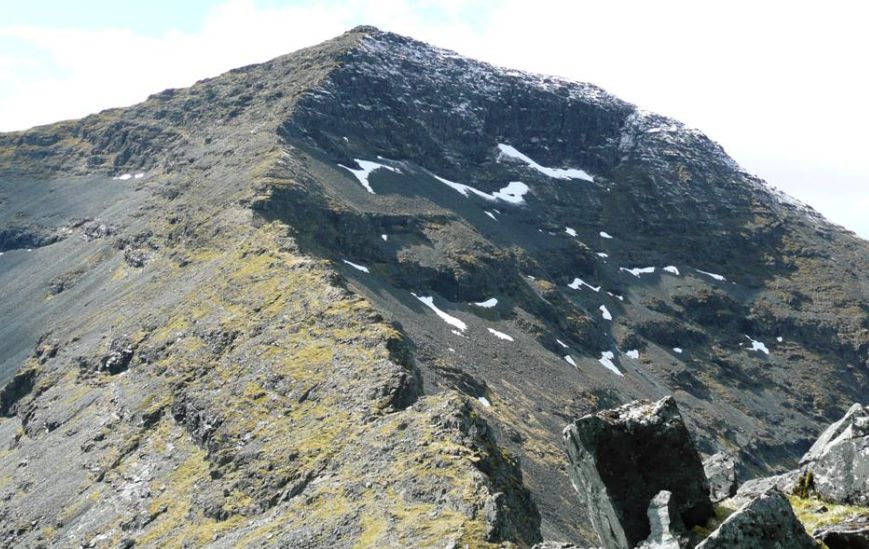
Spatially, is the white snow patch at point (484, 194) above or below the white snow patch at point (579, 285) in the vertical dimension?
above

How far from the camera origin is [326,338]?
63094mm

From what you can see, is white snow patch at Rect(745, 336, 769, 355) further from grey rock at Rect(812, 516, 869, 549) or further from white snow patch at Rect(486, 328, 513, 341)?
grey rock at Rect(812, 516, 869, 549)

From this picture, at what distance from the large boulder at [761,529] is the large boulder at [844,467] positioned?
7.08ft

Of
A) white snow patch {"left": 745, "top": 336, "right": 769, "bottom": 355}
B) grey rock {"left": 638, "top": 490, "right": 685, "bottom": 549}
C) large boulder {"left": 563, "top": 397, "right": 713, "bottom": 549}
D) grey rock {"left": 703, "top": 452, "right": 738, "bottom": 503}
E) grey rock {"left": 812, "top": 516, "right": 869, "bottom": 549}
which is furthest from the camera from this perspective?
white snow patch {"left": 745, "top": 336, "right": 769, "bottom": 355}

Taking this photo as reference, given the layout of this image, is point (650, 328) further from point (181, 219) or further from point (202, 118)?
point (202, 118)

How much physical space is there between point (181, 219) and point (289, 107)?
A: 55.0m

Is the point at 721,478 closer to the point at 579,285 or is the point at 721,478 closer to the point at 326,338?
the point at 326,338

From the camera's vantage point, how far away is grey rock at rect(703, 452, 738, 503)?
58.2 feet

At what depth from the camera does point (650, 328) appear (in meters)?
168

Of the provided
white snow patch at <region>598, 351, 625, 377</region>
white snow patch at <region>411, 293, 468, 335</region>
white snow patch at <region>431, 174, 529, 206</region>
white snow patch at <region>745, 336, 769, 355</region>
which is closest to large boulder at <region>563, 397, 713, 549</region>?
white snow patch at <region>411, 293, 468, 335</region>

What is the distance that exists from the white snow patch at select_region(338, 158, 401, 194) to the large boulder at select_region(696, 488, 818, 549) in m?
146

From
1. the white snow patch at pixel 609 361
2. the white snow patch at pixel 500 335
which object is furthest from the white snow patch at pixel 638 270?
the white snow patch at pixel 500 335

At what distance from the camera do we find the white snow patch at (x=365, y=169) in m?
158

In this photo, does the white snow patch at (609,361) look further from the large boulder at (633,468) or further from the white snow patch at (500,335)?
the large boulder at (633,468)
